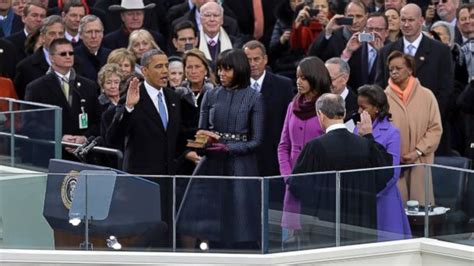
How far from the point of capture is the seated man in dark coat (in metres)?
15.5

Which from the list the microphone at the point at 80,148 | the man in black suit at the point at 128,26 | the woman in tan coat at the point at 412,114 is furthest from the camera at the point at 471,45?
the microphone at the point at 80,148

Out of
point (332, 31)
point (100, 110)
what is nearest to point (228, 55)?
point (100, 110)

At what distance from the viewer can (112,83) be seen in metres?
18.4

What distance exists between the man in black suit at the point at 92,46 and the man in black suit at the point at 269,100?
2166 mm

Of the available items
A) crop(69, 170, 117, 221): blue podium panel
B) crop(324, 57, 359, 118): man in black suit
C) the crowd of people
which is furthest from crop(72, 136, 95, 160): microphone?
crop(324, 57, 359, 118): man in black suit

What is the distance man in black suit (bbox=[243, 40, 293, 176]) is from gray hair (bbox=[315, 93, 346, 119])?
8.37ft

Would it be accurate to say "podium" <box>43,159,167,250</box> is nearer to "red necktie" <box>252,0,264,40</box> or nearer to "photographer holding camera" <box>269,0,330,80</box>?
"photographer holding camera" <box>269,0,330,80</box>

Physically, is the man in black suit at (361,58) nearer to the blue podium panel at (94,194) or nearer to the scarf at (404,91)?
the scarf at (404,91)

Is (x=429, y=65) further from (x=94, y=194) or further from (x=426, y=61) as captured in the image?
(x=94, y=194)

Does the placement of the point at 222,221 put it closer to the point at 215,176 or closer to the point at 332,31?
the point at 215,176

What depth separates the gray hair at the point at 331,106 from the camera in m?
15.6

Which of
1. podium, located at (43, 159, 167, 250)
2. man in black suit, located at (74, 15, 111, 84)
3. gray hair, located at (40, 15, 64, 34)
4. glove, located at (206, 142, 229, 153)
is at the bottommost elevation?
podium, located at (43, 159, 167, 250)

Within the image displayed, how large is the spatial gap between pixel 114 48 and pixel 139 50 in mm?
1293

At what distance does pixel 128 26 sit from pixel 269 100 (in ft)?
11.2
